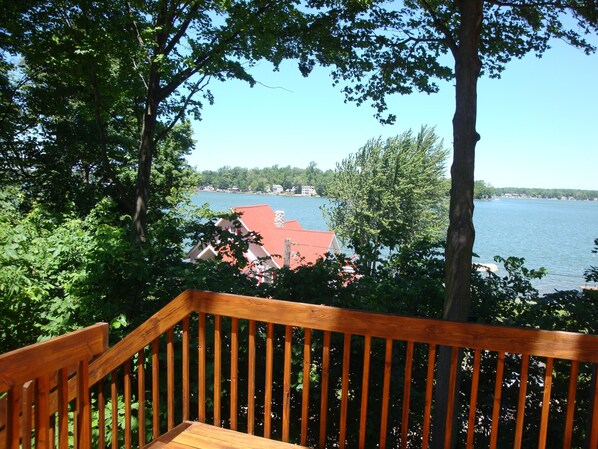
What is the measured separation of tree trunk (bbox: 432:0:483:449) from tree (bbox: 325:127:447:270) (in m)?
27.4

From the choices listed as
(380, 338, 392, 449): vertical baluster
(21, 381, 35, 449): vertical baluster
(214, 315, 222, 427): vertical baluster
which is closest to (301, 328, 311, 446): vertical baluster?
(380, 338, 392, 449): vertical baluster

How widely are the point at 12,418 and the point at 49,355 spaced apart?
0.23 metres

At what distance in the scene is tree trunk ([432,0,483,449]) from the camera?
3434 millimetres

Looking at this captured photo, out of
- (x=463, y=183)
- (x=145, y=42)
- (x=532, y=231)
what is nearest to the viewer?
(x=463, y=183)

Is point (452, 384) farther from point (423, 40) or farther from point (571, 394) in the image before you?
point (423, 40)

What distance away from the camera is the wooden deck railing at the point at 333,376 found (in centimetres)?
174

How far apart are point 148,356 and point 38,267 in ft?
4.73

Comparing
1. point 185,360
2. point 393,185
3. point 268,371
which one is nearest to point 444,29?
point 268,371

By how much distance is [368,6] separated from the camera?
457 cm

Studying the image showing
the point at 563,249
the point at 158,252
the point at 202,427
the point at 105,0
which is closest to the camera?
the point at 202,427

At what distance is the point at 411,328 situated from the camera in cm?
186

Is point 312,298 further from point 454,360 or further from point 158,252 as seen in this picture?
point 454,360

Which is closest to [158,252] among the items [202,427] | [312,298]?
[312,298]

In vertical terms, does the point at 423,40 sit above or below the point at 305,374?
above
